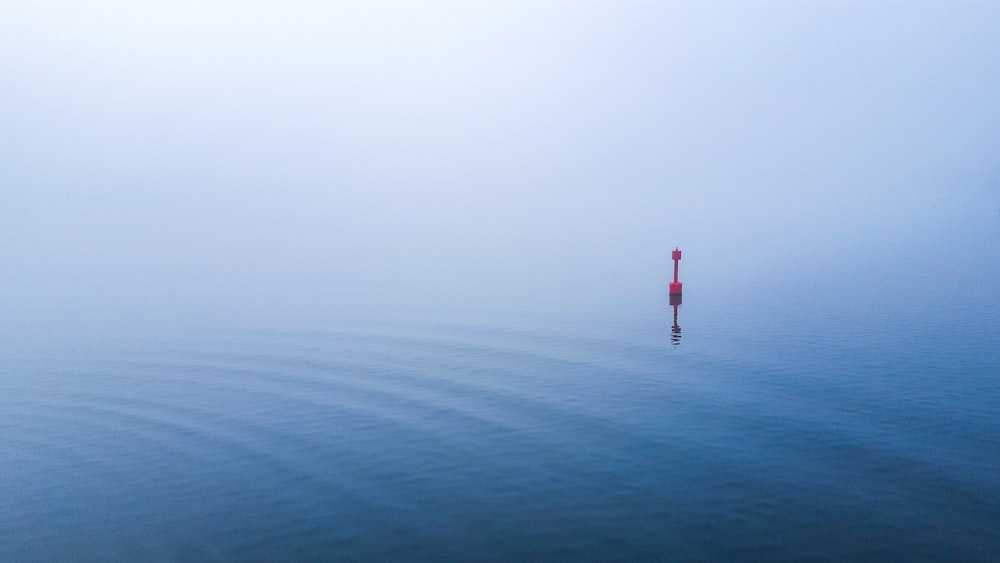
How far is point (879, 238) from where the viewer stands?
14975cm

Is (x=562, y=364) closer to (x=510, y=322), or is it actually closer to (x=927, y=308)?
(x=510, y=322)

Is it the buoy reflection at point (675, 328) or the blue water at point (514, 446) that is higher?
the buoy reflection at point (675, 328)

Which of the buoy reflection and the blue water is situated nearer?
the blue water

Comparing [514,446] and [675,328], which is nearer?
[514,446]

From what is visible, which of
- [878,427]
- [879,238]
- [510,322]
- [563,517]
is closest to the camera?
[563,517]

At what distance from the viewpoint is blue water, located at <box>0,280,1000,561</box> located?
2042cm

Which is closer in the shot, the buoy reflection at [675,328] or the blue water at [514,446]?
the blue water at [514,446]

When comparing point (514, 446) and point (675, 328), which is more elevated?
point (675, 328)

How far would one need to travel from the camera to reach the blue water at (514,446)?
67.0 feet

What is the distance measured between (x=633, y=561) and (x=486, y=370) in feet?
74.3

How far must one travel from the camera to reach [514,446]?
28.0 m

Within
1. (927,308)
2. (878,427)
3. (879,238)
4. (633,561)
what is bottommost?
(633,561)

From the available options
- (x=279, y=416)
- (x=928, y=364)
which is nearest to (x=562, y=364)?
(x=279, y=416)

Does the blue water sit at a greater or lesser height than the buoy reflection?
lesser
